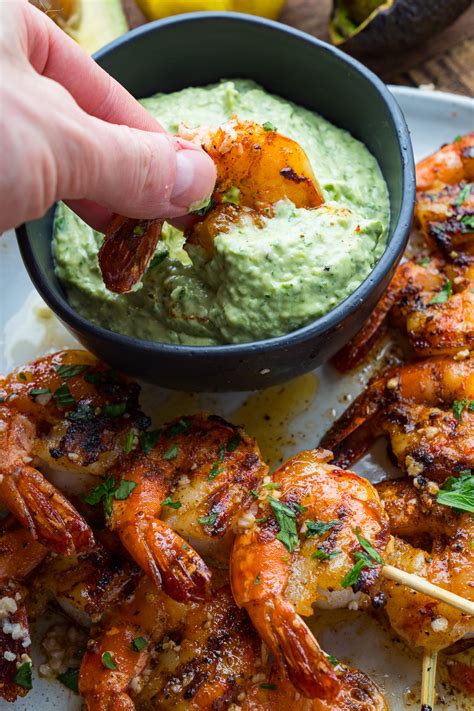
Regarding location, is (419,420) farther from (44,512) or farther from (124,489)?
(44,512)

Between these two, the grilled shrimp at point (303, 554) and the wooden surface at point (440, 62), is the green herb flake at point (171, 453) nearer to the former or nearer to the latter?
the grilled shrimp at point (303, 554)

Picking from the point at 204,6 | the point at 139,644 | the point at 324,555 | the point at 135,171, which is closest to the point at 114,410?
the point at 139,644

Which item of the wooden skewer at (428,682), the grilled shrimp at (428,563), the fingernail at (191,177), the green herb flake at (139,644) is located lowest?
the wooden skewer at (428,682)

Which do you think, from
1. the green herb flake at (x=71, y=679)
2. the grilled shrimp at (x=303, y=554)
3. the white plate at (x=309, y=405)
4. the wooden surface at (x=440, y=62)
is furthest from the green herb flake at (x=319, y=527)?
the wooden surface at (x=440, y=62)

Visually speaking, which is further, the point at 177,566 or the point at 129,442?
the point at 129,442

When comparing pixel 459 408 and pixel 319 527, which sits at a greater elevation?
pixel 459 408

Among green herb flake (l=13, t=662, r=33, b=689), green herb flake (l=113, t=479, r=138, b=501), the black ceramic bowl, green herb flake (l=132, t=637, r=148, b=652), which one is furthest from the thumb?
green herb flake (l=13, t=662, r=33, b=689)

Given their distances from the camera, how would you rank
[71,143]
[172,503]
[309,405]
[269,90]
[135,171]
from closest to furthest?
[71,143] → [135,171] → [172,503] → [309,405] → [269,90]

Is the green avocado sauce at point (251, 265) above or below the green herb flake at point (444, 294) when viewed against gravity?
above
